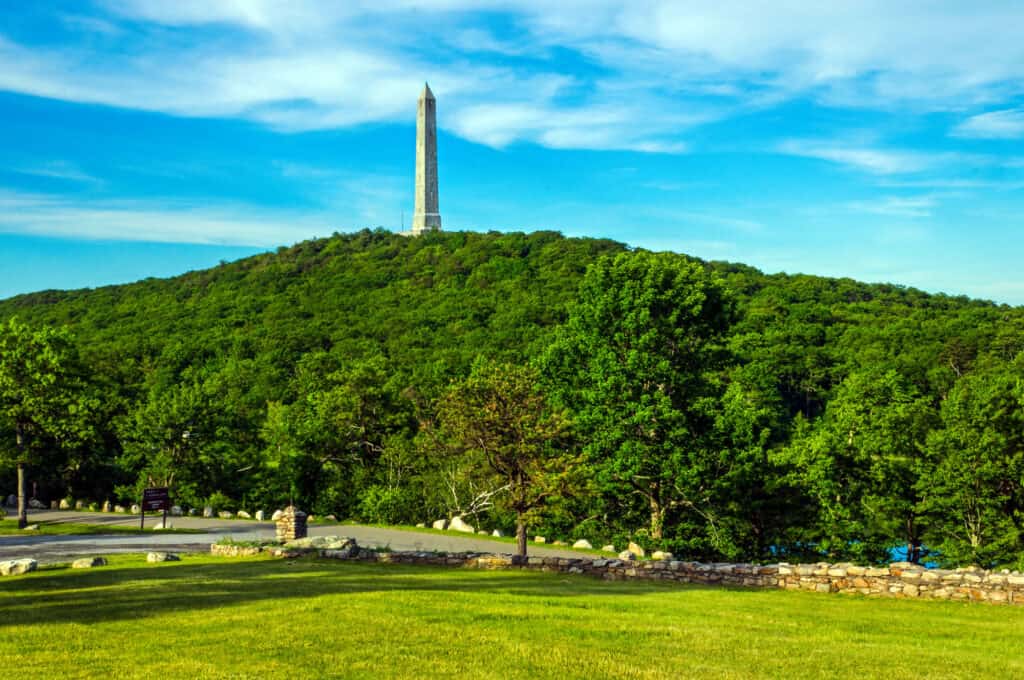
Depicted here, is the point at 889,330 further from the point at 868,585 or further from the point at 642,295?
the point at 868,585

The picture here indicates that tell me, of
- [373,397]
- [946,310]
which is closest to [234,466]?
[373,397]

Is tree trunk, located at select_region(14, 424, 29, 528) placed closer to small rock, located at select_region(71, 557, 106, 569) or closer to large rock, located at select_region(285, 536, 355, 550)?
small rock, located at select_region(71, 557, 106, 569)

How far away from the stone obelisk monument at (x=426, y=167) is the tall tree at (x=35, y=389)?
8532 centimetres

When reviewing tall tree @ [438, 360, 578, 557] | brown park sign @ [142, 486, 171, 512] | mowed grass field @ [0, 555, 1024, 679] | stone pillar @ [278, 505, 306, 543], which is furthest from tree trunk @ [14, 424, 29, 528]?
tall tree @ [438, 360, 578, 557]

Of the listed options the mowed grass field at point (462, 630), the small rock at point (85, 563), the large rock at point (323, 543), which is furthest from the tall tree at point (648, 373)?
the small rock at point (85, 563)

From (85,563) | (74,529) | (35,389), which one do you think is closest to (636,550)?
(85,563)

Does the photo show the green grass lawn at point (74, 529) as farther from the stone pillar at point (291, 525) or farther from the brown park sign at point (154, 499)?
the stone pillar at point (291, 525)

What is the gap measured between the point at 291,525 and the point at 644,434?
577 inches

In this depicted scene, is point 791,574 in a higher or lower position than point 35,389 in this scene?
lower

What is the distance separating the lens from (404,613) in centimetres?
1398

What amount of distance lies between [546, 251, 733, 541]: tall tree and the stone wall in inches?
416

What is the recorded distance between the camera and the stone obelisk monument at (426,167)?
11581cm

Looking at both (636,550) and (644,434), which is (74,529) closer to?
(636,550)

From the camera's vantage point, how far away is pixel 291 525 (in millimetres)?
25141
